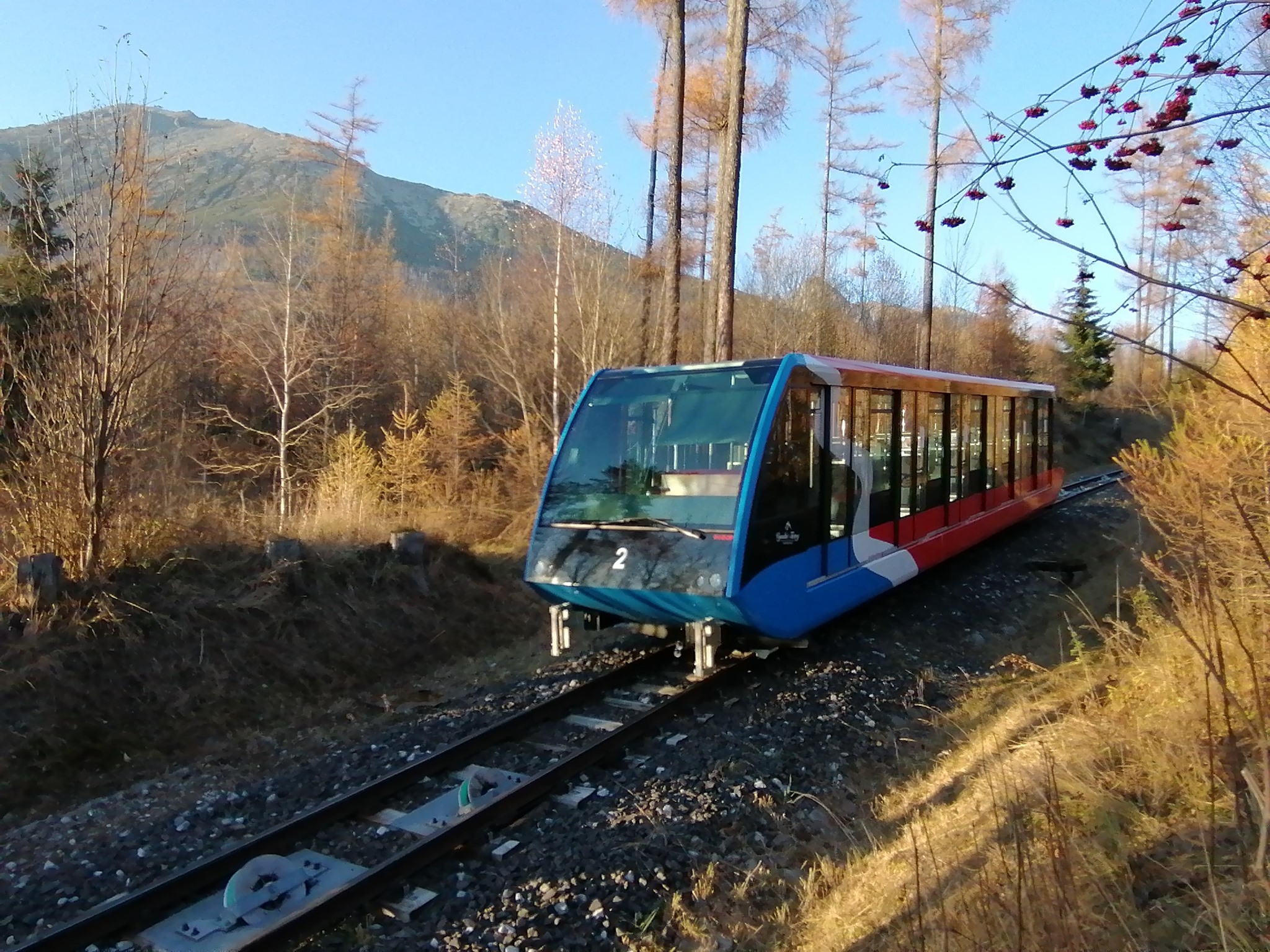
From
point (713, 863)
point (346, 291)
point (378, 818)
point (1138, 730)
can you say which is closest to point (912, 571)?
point (1138, 730)

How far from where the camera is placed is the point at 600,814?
502 centimetres

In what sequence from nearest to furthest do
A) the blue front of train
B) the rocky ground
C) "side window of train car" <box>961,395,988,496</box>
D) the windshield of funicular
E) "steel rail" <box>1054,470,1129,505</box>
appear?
the rocky ground → the blue front of train → the windshield of funicular → "side window of train car" <box>961,395,988,496</box> → "steel rail" <box>1054,470,1129,505</box>

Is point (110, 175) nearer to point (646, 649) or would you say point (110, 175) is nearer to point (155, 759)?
point (155, 759)

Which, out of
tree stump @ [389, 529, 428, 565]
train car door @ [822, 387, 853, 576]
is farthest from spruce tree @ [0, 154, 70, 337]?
train car door @ [822, 387, 853, 576]

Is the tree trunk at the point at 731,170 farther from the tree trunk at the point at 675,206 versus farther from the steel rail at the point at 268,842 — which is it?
the steel rail at the point at 268,842

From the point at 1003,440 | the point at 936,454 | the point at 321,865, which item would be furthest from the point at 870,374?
the point at 321,865

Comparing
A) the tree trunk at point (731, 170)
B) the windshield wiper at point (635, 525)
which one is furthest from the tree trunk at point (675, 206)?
the windshield wiper at point (635, 525)

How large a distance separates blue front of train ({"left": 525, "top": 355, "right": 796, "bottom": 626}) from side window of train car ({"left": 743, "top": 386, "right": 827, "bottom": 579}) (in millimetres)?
154

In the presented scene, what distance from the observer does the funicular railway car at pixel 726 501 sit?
6820mm

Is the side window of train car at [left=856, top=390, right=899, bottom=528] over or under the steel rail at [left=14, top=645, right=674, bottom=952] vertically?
over

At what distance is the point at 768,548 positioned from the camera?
6.91 meters

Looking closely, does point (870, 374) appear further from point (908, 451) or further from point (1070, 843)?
point (1070, 843)

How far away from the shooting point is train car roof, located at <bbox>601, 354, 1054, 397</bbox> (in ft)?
24.7

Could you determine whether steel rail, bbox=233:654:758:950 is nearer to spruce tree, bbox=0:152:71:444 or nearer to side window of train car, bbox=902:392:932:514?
side window of train car, bbox=902:392:932:514
